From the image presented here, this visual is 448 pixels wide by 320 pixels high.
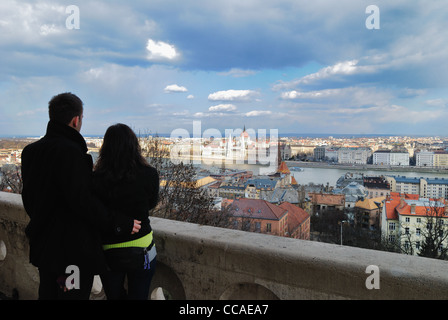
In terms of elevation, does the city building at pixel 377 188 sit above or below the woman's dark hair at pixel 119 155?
below

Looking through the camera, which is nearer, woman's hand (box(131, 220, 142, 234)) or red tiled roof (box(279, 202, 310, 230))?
woman's hand (box(131, 220, 142, 234))

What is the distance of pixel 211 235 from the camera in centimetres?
132

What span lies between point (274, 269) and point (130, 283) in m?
0.52

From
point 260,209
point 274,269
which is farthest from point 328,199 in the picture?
point 274,269

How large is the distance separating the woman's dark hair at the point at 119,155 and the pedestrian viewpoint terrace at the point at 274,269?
1.22 feet

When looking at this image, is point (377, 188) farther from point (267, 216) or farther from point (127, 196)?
point (127, 196)

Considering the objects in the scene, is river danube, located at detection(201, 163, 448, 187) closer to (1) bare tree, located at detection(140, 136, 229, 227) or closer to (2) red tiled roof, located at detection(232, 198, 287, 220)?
(2) red tiled roof, located at detection(232, 198, 287, 220)

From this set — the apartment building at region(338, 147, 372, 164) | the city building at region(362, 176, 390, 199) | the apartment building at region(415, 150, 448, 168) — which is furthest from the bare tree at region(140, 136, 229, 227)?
the apartment building at region(338, 147, 372, 164)

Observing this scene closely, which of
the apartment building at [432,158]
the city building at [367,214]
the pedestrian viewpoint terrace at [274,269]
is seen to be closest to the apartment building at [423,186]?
the city building at [367,214]

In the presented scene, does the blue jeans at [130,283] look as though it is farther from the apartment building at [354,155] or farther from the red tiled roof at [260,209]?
the apartment building at [354,155]

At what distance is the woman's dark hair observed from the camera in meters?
1.15

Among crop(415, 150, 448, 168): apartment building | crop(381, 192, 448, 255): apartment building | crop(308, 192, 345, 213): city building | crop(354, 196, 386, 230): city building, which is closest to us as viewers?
crop(381, 192, 448, 255): apartment building

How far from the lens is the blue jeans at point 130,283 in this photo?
3.89 feet
